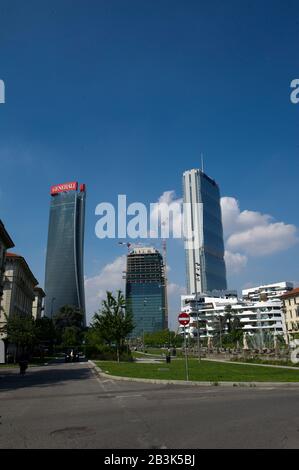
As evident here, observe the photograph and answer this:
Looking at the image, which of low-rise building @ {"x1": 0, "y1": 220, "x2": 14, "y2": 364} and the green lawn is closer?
the green lawn

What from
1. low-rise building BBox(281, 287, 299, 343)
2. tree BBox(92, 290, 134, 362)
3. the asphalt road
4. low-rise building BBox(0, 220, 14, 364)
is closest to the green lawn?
the asphalt road

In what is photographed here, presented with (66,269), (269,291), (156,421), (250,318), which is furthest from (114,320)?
(66,269)

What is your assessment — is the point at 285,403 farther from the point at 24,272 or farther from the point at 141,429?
the point at 24,272

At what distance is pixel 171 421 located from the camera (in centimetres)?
897

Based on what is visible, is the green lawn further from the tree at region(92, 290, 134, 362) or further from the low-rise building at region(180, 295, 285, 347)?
the low-rise building at region(180, 295, 285, 347)

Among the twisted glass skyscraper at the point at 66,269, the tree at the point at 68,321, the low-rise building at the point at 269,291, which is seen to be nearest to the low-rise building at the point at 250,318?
the low-rise building at the point at 269,291

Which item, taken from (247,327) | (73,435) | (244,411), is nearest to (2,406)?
(73,435)

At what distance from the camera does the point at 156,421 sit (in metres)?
9.02

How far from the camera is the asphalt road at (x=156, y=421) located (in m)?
7.00

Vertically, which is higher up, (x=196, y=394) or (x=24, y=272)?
(x=24, y=272)

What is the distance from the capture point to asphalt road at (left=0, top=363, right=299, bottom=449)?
7000mm
